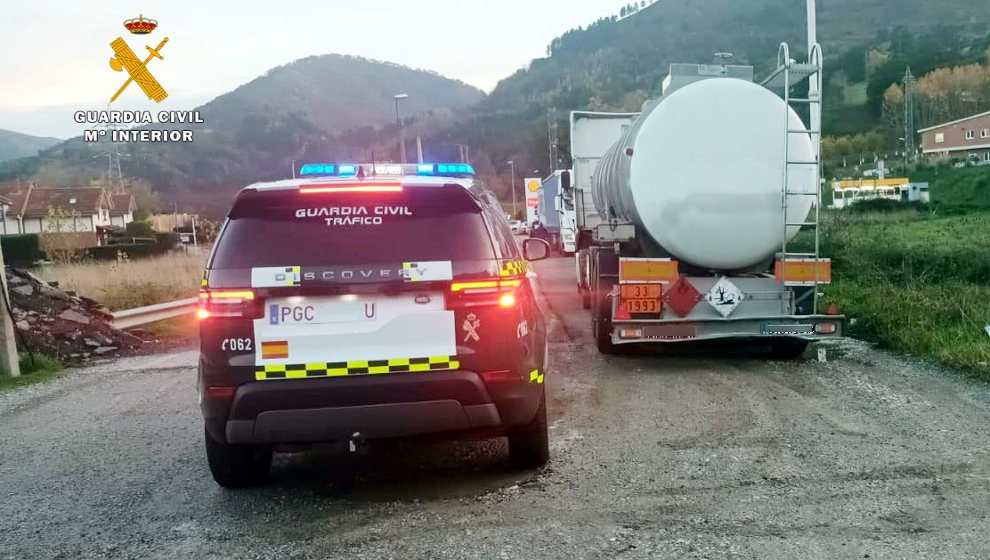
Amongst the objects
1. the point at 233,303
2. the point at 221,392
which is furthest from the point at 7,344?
the point at 233,303

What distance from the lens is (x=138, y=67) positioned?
15922 millimetres

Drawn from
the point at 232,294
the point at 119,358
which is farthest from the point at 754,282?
the point at 119,358

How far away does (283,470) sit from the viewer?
561 cm

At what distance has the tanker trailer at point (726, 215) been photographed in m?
8.25

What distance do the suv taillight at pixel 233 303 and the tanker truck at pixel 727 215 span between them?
16.4 feet

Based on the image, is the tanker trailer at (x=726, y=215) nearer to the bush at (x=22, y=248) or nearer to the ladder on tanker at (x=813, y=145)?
the ladder on tanker at (x=813, y=145)

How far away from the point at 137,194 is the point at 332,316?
51.1m

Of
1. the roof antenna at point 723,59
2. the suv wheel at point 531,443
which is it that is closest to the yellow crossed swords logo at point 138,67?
the roof antenna at point 723,59

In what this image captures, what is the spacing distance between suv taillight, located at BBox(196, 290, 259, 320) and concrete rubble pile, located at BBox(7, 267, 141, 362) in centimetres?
779

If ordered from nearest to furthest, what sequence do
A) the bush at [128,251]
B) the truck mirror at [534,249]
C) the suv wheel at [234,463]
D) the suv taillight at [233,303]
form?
the suv taillight at [233,303], the suv wheel at [234,463], the truck mirror at [534,249], the bush at [128,251]

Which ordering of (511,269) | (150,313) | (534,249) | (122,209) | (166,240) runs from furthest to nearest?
(122,209), (166,240), (150,313), (534,249), (511,269)

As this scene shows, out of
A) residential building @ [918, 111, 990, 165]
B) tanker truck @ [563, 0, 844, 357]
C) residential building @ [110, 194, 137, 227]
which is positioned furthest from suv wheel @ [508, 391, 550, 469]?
residential building @ [918, 111, 990, 165]

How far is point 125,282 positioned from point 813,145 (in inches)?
526

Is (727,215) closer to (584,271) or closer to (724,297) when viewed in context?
(724,297)
